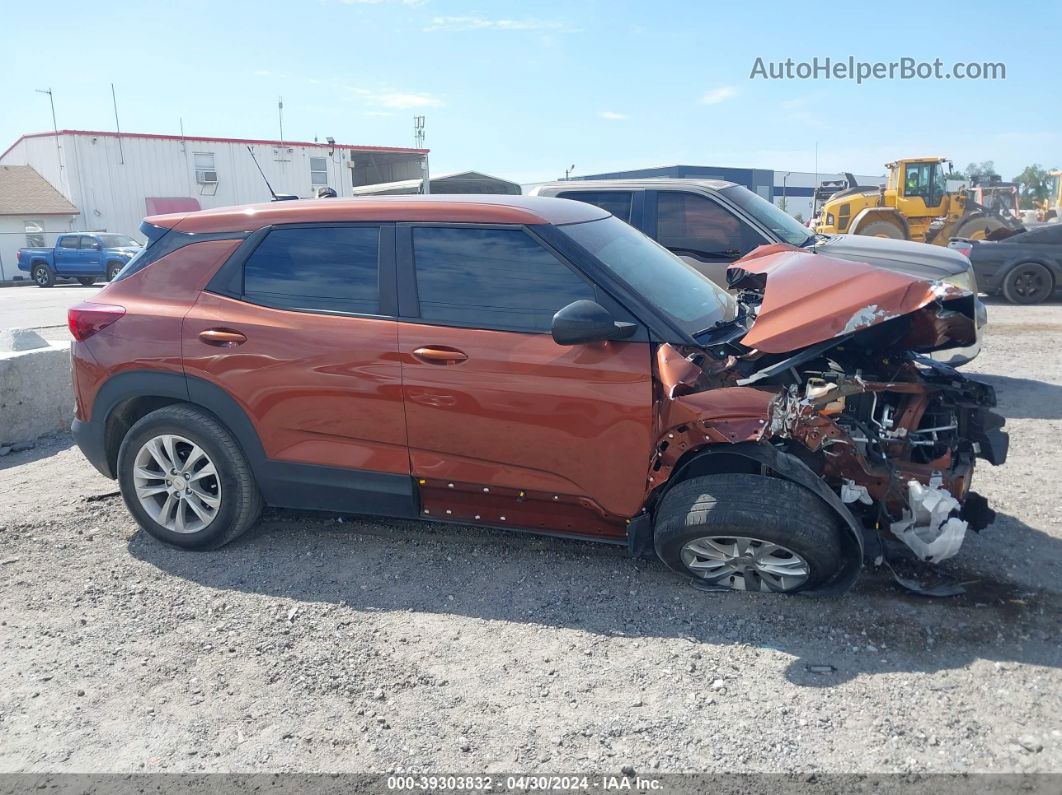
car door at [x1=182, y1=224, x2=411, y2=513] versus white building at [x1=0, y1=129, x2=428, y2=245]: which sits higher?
white building at [x1=0, y1=129, x2=428, y2=245]

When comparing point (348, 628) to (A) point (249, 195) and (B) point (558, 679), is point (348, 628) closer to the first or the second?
(B) point (558, 679)

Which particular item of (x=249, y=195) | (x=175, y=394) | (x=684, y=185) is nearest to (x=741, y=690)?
(x=175, y=394)

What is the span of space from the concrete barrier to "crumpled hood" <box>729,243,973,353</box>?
5415 mm

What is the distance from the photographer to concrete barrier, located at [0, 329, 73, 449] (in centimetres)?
642

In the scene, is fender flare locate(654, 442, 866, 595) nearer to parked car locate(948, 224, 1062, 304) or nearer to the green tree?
parked car locate(948, 224, 1062, 304)

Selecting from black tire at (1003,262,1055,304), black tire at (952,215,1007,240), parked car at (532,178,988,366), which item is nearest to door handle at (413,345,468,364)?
parked car at (532,178,988,366)

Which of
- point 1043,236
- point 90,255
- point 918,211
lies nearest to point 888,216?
point 918,211

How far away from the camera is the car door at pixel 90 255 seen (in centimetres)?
2541

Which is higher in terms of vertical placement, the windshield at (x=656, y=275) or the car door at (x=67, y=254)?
the car door at (x=67, y=254)

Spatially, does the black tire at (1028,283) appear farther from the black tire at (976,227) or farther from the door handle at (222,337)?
the door handle at (222,337)

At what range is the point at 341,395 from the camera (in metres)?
3.99

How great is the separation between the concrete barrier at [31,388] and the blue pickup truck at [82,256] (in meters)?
20.6

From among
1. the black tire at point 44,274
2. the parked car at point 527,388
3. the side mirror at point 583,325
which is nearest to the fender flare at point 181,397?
the parked car at point 527,388

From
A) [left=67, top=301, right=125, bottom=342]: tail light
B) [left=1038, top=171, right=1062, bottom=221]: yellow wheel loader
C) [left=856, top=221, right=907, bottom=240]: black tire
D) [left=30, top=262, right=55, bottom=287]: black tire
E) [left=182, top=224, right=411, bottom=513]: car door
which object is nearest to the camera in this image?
[left=182, top=224, right=411, bottom=513]: car door
